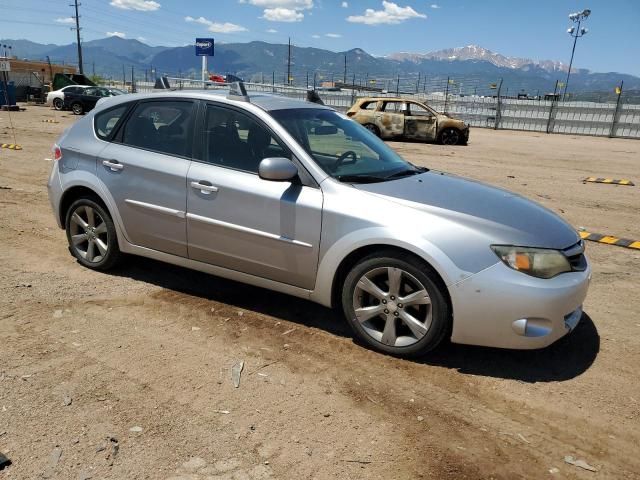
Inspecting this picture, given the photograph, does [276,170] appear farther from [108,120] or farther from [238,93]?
[108,120]

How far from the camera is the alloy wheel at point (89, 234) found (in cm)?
487

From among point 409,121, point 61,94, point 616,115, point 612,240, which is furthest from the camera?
point 61,94

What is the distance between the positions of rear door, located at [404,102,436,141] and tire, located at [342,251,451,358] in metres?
17.2

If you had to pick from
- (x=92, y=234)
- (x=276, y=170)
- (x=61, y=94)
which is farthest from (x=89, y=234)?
(x=61, y=94)

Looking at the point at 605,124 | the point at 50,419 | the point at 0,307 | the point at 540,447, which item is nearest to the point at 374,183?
the point at 540,447

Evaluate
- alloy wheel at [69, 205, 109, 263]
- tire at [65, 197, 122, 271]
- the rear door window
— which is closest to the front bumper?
the rear door window

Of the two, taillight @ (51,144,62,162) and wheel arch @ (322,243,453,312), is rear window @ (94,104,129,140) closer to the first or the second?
taillight @ (51,144,62,162)

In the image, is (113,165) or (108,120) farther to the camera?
(108,120)

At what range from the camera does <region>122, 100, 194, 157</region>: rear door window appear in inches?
173

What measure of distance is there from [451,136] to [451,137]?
4cm

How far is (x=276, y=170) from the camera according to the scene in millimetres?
3734

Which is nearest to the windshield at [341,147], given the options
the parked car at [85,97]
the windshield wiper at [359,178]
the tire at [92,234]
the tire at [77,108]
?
the windshield wiper at [359,178]

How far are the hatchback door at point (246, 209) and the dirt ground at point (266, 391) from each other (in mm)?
483

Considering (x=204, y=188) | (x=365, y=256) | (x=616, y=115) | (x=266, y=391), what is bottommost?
(x=266, y=391)
